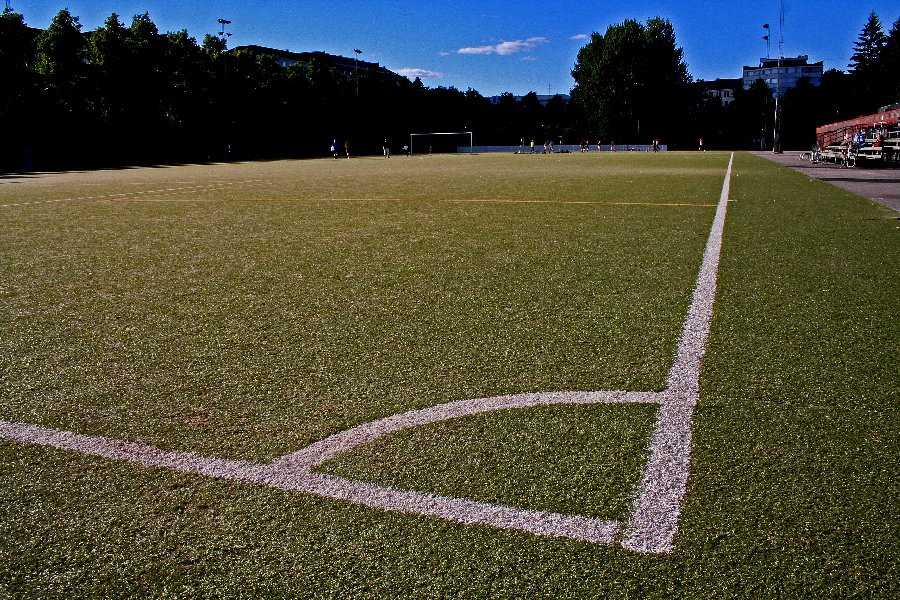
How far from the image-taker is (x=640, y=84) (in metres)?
96.9

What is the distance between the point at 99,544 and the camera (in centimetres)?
207

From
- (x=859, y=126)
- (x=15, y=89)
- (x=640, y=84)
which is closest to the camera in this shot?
Answer: (x=859, y=126)

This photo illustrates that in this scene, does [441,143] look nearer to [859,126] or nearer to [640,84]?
[640,84]

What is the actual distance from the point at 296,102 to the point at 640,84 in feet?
169

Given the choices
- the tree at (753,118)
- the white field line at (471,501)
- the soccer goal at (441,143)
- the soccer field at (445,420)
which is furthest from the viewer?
the tree at (753,118)

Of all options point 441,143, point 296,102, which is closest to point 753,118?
point 441,143

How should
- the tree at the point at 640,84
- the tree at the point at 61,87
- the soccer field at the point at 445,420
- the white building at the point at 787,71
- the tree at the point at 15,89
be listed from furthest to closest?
the white building at the point at 787,71
the tree at the point at 640,84
the tree at the point at 61,87
the tree at the point at 15,89
the soccer field at the point at 445,420

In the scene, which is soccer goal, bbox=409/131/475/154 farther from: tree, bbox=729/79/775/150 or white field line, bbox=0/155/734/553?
white field line, bbox=0/155/734/553

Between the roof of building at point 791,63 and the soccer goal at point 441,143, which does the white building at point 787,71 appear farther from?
the soccer goal at point 441,143

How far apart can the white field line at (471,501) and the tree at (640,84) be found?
330ft

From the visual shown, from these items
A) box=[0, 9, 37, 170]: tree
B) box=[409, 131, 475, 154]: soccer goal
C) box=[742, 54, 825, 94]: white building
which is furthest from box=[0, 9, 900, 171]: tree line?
box=[742, 54, 825, 94]: white building

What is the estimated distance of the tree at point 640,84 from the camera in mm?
97250

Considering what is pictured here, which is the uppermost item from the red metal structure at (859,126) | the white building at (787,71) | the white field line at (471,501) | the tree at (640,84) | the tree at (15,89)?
the white building at (787,71)

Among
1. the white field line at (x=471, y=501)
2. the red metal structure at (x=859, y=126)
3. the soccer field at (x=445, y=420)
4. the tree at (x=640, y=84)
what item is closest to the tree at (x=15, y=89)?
the soccer field at (x=445, y=420)
